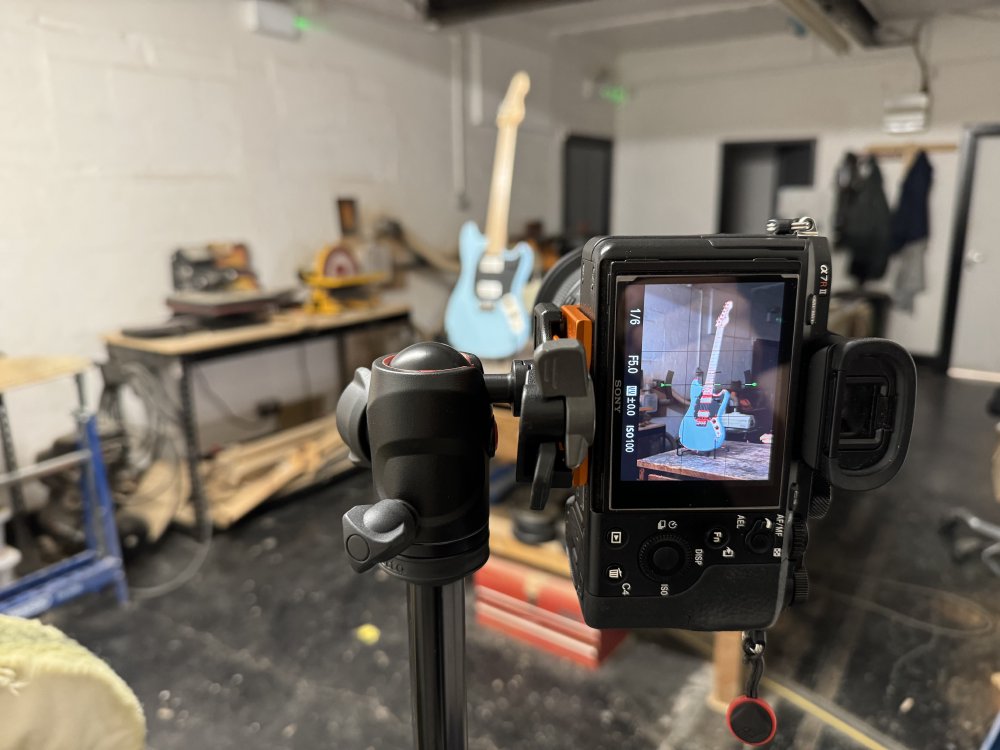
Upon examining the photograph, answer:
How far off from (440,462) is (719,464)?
0.74ft

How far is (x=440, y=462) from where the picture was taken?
0.56 meters

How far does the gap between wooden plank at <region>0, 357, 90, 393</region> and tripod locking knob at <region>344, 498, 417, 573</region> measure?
1.85 m

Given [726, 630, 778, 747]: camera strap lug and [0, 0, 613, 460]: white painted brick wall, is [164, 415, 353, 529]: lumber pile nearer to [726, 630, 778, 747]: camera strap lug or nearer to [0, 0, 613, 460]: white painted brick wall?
[0, 0, 613, 460]: white painted brick wall

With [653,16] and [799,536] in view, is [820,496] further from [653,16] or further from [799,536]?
[653,16]

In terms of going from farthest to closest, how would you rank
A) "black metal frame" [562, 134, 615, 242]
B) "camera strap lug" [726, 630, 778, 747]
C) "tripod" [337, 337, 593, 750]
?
"black metal frame" [562, 134, 615, 242], "camera strap lug" [726, 630, 778, 747], "tripod" [337, 337, 593, 750]

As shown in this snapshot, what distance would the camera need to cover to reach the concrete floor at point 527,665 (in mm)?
1717

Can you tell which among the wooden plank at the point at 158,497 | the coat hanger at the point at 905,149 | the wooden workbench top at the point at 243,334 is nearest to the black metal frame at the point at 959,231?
the coat hanger at the point at 905,149

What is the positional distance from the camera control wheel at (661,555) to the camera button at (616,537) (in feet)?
0.05

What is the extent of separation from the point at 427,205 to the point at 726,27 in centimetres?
269

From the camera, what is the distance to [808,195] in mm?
5336

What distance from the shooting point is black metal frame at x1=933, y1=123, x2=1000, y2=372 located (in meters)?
4.78

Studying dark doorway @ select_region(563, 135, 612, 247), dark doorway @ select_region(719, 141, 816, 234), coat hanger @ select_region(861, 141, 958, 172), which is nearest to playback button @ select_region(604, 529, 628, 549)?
dark doorway @ select_region(563, 135, 612, 247)

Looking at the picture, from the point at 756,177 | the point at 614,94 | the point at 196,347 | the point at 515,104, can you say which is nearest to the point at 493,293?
the point at 515,104

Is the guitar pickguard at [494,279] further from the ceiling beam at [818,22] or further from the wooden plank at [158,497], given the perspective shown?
the ceiling beam at [818,22]
